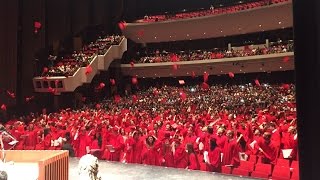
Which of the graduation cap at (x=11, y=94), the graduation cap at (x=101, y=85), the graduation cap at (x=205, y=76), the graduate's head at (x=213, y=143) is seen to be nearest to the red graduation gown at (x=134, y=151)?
the graduate's head at (x=213, y=143)

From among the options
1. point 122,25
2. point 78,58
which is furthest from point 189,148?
point 122,25

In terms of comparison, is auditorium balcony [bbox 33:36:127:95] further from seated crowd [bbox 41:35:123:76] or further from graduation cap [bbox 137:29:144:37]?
graduation cap [bbox 137:29:144:37]

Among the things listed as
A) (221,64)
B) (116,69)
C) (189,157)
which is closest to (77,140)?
(189,157)

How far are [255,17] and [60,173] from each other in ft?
76.9

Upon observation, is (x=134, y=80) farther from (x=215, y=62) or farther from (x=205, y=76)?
(x=215, y=62)

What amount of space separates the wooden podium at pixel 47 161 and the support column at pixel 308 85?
2.72 metres

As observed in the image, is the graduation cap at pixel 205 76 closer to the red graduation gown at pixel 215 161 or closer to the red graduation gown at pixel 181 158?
the red graduation gown at pixel 181 158

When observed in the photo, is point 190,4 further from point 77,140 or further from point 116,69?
point 77,140

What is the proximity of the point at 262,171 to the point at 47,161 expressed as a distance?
3363 mm

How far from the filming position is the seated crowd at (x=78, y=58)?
24016mm

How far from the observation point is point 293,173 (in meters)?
5.43

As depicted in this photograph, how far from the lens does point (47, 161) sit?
145 inches

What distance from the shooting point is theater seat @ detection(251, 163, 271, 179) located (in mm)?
5612

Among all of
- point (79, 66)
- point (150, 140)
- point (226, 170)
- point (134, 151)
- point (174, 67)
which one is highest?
point (174, 67)
